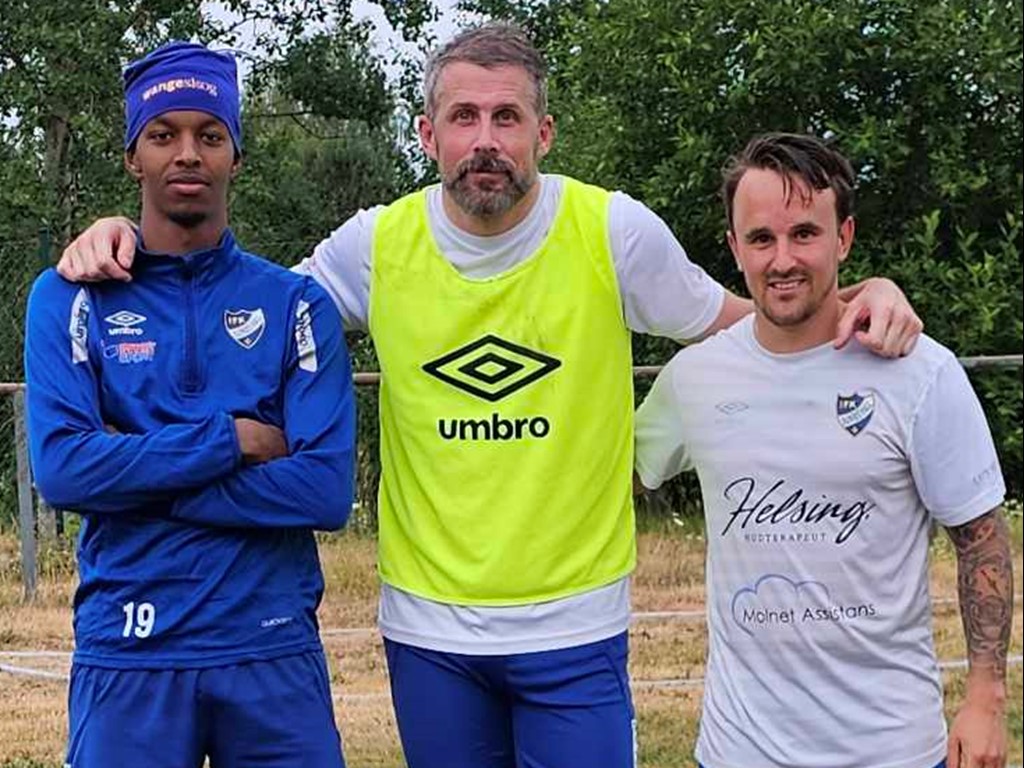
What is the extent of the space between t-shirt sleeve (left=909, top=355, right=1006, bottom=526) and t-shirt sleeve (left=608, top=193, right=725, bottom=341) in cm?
51

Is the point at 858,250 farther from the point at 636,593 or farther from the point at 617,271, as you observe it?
the point at 617,271

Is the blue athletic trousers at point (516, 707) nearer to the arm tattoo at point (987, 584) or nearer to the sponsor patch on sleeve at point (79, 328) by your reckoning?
the arm tattoo at point (987, 584)

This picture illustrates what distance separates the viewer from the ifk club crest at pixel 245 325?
7.85 ft

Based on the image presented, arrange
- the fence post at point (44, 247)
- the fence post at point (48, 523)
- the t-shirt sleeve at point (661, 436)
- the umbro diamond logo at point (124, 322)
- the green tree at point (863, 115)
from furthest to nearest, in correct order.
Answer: the green tree at point (863, 115)
the fence post at point (44, 247)
the fence post at point (48, 523)
the t-shirt sleeve at point (661, 436)
the umbro diamond logo at point (124, 322)

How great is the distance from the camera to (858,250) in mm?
6453

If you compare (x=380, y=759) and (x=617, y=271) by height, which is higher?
(x=617, y=271)

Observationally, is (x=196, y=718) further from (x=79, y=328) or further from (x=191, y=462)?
(x=79, y=328)

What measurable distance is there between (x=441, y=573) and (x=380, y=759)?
6.17ft

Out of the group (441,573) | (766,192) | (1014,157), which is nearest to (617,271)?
(766,192)

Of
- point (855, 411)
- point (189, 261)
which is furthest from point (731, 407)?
point (189, 261)

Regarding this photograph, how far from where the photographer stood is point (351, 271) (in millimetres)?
A: 2678

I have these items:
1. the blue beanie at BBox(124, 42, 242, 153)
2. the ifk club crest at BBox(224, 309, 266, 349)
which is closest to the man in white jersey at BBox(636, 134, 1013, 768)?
the ifk club crest at BBox(224, 309, 266, 349)

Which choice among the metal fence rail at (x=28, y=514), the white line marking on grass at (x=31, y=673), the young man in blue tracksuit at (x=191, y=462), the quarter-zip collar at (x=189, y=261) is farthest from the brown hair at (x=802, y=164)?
the white line marking on grass at (x=31, y=673)

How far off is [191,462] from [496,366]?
1.91 ft
